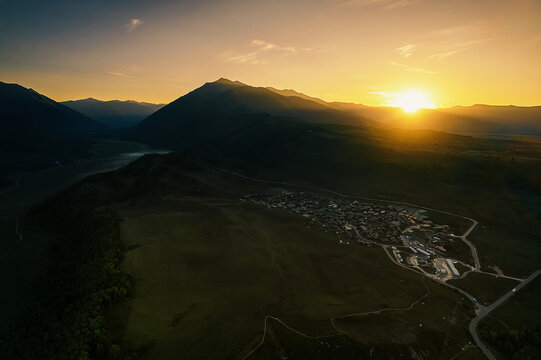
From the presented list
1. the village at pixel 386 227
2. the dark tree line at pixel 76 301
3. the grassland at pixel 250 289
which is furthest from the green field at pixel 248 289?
the village at pixel 386 227

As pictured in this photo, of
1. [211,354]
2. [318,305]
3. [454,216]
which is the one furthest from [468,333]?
[454,216]

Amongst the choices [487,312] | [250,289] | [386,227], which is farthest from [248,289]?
[386,227]

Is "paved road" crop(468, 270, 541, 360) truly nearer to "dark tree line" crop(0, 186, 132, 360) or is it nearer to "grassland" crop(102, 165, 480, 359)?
"grassland" crop(102, 165, 480, 359)

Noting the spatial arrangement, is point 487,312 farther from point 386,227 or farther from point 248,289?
point 248,289

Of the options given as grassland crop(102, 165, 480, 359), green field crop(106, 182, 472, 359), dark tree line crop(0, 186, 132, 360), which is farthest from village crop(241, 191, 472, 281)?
dark tree line crop(0, 186, 132, 360)

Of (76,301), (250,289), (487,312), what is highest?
(76,301)

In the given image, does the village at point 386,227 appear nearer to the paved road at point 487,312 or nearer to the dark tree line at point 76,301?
the paved road at point 487,312

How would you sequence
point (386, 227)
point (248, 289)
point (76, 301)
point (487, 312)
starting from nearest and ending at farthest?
point (76, 301) < point (487, 312) < point (248, 289) < point (386, 227)

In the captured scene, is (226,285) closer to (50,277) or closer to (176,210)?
(50,277)
